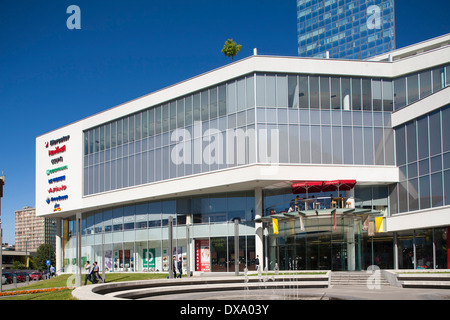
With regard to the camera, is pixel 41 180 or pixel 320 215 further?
pixel 41 180

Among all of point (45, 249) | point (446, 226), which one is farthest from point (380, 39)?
point (45, 249)

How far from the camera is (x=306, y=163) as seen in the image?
42656 millimetres

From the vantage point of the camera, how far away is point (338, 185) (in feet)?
139

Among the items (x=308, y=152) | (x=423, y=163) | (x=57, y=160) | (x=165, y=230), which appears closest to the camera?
(x=423, y=163)

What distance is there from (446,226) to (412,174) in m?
5.16

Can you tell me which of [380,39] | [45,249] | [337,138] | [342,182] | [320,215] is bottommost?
A: [45,249]

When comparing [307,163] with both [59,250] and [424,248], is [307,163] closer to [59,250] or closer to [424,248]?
[424,248]

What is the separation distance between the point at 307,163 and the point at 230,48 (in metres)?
16.6

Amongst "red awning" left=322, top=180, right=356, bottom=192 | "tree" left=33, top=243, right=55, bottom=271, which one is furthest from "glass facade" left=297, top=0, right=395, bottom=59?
"tree" left=33, top=243, right=55, bottom=271

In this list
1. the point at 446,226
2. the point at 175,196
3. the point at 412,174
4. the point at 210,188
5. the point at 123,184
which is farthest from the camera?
the point at 123,184

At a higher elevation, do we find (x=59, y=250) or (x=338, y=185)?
(x=338, y=185)

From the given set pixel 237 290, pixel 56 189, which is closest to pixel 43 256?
pixel 56 189

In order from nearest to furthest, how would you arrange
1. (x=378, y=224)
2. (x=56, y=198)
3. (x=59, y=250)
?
1. (x=378, y=224)
2. (x=56, y=198)
3. (x=59, y=250)

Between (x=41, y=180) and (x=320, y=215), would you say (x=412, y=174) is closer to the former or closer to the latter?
(x=320, y=215)
